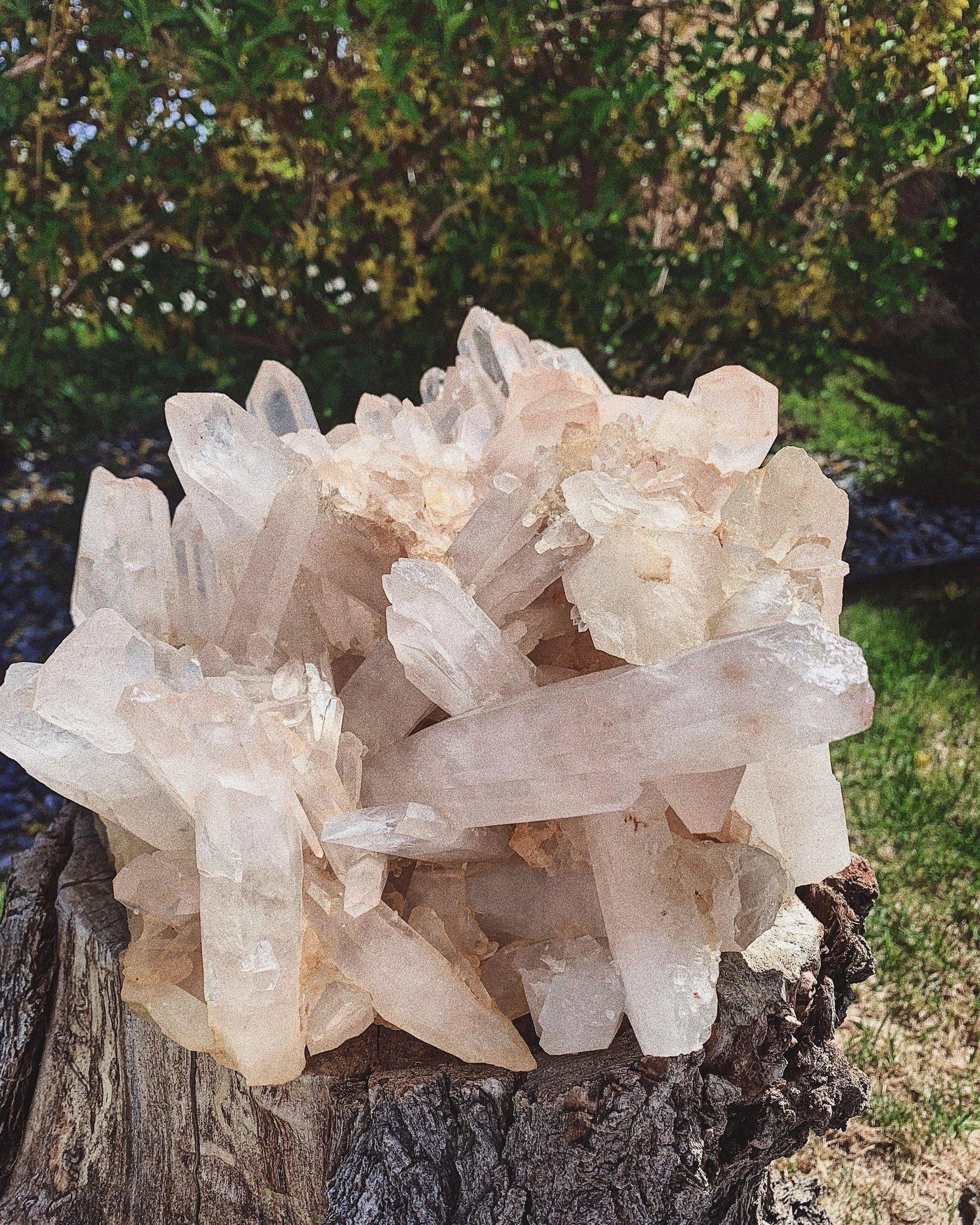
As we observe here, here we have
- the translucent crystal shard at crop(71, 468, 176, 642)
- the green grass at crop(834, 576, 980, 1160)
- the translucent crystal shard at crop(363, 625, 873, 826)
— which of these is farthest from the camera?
the green grass at crop(834, 576, 980, 1160)

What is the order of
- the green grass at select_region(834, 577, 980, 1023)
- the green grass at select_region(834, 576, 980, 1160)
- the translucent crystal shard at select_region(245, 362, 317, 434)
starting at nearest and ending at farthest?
the translucent crystal shard at select_region(245, 362, 317, 434) < the green grass at select_region(834, 576, 980, 1160) < the green grass at select_region(834, 577, 980, 1023)

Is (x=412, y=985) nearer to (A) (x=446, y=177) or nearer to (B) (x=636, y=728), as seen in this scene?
(B) (x=636, y=728)

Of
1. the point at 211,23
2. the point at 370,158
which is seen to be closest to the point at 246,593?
the point at 211,23

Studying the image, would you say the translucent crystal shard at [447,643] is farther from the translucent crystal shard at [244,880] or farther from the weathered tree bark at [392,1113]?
the weathered tree bark at [392,1113]

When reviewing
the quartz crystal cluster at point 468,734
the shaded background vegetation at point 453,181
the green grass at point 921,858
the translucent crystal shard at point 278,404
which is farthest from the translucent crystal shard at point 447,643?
the shaded background vegetation at point 453,181

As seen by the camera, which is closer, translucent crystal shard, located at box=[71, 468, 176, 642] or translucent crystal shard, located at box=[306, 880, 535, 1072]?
translucent crystal shard, located at box=[306, 880, 535, 1072]

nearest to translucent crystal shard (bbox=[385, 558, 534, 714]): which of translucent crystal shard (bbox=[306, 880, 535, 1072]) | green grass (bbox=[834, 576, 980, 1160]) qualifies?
translucent crystal shard (bbox=[306, 880, 535, 1072])

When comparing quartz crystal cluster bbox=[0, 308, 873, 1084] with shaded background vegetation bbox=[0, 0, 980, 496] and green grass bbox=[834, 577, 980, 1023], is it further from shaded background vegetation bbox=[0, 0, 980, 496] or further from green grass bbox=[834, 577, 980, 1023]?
shaded background vegetation bbox=[0, 0, 980, 496]
